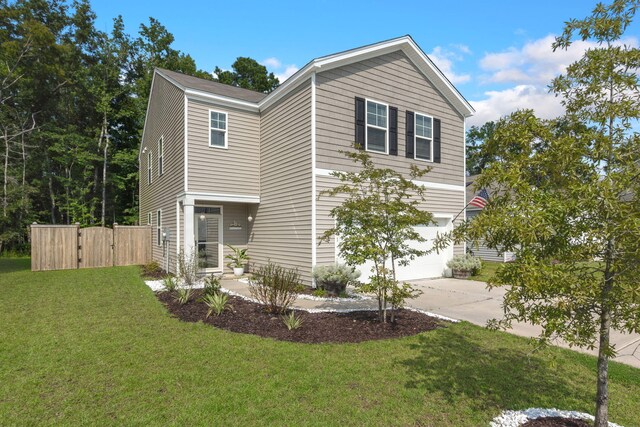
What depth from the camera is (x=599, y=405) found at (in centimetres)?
268

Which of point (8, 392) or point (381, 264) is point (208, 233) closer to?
point (381, 264)

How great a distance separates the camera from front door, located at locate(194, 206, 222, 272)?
11477 mm

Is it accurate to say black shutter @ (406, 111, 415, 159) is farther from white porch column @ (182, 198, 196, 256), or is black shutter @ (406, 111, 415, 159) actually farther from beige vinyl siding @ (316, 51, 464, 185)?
white porch column @ (182, 198, 196, 256)

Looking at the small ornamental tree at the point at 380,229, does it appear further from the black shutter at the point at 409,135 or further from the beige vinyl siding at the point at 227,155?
the beige vinyl siding at the point at 227,155

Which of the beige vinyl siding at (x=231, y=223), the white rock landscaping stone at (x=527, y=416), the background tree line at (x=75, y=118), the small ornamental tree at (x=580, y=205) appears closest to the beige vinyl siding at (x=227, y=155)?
the beige vinyl siding at (x=231, y=223)

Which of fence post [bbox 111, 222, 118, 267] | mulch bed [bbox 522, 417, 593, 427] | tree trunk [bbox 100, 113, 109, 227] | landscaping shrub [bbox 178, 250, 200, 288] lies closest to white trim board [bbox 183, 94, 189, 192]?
landscaping shrub [bbox 178, 250, 200, 288]

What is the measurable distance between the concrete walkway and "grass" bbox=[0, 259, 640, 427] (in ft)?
2.09

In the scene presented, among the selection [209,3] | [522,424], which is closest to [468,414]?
[522,424]

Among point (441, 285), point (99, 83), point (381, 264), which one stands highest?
point (99, 83)

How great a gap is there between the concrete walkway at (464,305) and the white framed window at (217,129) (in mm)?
4351

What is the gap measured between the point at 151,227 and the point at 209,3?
9.39 metres

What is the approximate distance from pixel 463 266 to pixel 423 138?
14.5 feet

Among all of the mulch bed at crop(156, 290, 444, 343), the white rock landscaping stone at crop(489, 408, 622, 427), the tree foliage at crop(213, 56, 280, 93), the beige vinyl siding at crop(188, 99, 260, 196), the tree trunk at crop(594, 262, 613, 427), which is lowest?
the mulch bed at crop(156, 290, 444, 343)

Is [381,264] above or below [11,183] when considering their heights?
below
